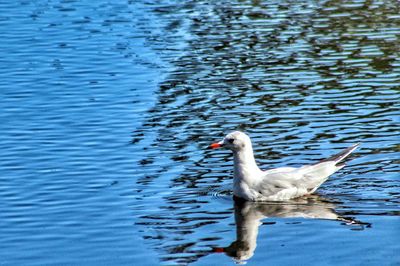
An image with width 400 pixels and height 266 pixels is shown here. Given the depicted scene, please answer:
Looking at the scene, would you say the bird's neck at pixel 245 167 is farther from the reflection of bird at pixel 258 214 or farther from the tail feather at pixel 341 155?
the tail feather at pixel 341 155

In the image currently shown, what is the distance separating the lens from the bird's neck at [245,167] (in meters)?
17.7

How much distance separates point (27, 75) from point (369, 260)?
552 inches

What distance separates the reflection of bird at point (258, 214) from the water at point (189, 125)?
0.04 metres

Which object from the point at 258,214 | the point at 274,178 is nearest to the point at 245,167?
the point at 274,178

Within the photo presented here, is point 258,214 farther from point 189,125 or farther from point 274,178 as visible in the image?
point 189,125

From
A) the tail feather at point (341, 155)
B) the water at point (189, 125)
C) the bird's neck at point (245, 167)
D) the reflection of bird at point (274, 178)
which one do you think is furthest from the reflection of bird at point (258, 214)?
the tail feather at point (341, 155)

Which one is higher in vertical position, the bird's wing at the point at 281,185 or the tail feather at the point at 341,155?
the tail feather at the point at 341,155

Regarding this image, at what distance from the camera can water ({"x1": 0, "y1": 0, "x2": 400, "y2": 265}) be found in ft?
51.0

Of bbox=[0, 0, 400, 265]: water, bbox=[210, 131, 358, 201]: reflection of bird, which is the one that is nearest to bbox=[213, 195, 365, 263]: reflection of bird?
bbox=[0, 0, 400, 265]: water

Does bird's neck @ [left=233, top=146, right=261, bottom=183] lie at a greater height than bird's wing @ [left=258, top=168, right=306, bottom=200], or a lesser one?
greater

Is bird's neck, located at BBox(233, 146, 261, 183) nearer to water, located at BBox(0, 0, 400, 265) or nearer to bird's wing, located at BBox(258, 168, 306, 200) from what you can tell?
bird's wing, located at BBox(258, 168, 306, 200)

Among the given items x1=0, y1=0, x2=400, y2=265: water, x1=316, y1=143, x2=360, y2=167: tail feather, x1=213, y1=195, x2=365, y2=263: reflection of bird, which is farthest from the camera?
x1=316, y1=143, x2=360, y2=167: tail feather

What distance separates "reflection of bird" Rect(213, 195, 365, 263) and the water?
0.04 m

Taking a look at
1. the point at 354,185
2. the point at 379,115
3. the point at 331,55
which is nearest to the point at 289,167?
the point at 354,185
